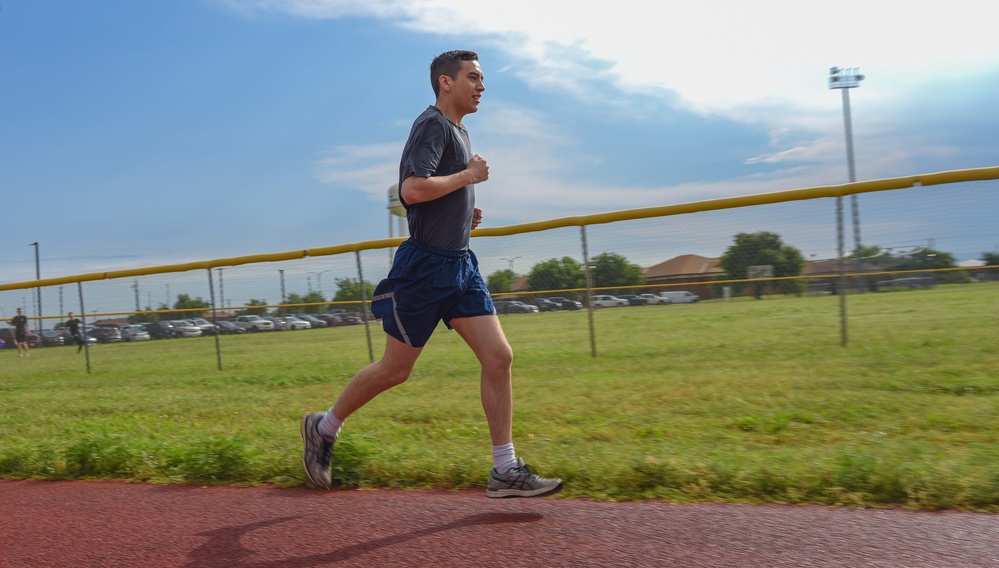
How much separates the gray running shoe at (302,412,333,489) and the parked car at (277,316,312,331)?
10005 mm

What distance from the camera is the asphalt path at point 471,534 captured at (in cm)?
255

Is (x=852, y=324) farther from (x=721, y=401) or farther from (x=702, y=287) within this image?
(x=721, y=401)

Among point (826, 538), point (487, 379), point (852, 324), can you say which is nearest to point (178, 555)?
point (487, 379)

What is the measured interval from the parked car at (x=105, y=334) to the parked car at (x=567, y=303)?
25.4 feet

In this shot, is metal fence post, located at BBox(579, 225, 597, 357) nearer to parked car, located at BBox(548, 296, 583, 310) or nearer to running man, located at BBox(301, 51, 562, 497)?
parked car, located at BBox(548, 296, 583, 310)

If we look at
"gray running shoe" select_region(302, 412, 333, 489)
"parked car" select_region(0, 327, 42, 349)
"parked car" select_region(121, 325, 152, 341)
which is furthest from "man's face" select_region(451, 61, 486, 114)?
"parked car" select_region(0, 327, 42, 349)

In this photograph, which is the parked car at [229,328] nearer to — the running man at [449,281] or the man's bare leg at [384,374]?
the man's bare leg at [384,374]

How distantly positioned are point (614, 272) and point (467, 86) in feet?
19.7

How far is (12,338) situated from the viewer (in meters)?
15.2

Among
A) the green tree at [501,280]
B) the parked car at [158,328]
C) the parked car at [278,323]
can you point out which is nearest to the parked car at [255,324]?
the parked car at [278,323]

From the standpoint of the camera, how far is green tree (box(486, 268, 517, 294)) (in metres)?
9.80

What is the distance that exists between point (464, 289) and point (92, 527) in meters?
1.89

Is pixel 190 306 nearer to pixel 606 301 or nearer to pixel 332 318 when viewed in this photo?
pixel 332 318

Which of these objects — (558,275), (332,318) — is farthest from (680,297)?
(332,318)
